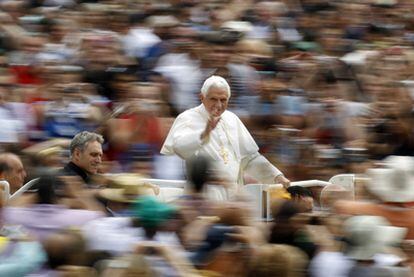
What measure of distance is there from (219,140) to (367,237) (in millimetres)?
3483

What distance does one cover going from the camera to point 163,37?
14.9m

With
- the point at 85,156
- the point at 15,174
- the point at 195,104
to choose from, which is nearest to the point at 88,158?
the point at 85,156

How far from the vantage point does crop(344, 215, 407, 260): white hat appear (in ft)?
25.5

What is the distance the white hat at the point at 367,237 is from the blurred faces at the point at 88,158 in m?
2.76

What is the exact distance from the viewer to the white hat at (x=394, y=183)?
8.87m

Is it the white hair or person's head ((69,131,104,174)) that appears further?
the white hair

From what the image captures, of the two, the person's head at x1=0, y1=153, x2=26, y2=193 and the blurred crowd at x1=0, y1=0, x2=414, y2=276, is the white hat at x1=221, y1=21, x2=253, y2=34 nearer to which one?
the blurred crowd at x1=0, y1=0, x2=414, y2=276

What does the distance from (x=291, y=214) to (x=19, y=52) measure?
22.9ft

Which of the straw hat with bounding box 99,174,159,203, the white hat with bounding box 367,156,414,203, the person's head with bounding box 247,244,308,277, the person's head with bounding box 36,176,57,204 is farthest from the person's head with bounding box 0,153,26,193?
the person's head with bounding box 247,244,308,277

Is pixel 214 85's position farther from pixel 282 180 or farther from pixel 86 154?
pixel 86 154

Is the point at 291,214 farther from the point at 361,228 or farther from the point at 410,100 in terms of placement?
the point at 410,100

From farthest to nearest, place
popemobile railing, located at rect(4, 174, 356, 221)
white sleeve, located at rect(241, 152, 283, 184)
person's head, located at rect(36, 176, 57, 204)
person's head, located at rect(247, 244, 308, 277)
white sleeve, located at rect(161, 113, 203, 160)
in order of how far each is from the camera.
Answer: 1. white sleeve, located at rect(241, 152, 283, 184)
2. white sleeve, located at rect(161, 113, 203, 160)
3. popemobile railing, located at rect(4, 174, 356, 221)
4. person's head, located at rect(36, 176, 57, 204)
5. person's head, located at rect(247, 244, 308, 277)

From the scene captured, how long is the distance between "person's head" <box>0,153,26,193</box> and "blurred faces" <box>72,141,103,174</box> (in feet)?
1.29

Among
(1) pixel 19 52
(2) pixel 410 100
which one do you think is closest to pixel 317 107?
(2) pixel 410 100
